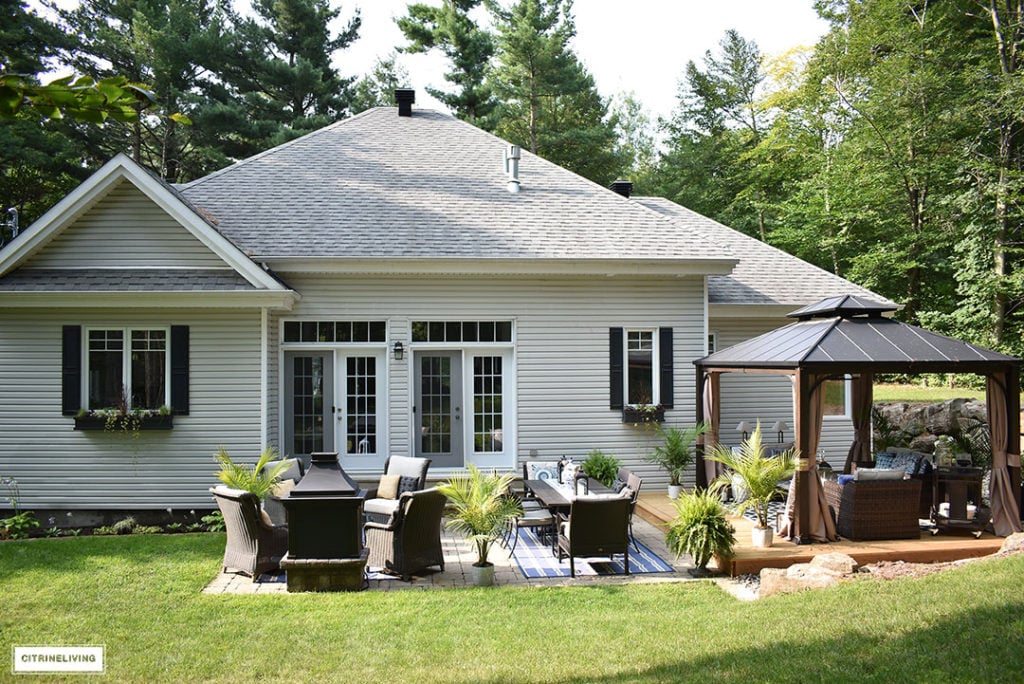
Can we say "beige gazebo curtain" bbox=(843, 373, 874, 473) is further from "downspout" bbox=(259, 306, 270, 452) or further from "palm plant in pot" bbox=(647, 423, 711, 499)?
"downspout" bbox=(259, 306, 270, 452)

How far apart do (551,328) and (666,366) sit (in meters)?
1.95

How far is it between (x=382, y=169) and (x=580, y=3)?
19119 millimetres

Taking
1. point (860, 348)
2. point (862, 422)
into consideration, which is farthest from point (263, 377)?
point (862, 422)

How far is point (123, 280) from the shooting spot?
33.7 ft

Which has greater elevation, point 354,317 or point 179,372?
point 354,317

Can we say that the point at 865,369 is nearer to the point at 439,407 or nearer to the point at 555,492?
the point at 555,492

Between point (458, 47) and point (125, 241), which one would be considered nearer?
point (125, 241)

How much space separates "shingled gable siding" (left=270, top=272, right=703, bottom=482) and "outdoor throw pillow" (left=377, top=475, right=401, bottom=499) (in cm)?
185

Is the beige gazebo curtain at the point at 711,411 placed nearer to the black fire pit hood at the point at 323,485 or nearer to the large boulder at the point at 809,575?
the large boulder at the point at 809,575

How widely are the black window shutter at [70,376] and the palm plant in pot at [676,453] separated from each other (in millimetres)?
8320

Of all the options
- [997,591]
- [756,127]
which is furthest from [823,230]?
[997,591]

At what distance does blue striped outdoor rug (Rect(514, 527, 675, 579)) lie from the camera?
311 inches

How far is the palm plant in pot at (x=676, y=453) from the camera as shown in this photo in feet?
37.2

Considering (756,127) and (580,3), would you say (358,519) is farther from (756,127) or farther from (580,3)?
(756,127)
